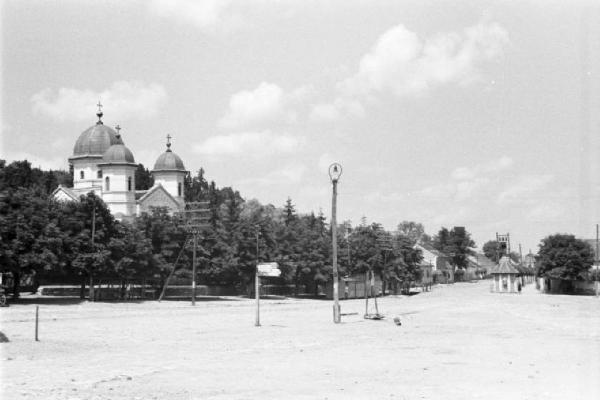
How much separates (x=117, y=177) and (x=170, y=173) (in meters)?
10.1

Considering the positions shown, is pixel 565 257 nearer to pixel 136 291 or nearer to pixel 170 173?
pixel 136 291

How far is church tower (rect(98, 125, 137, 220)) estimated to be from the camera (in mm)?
81375

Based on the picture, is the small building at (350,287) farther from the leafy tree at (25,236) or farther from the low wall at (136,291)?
the leafy tree at (25,236)

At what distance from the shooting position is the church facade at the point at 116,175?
8150 cm

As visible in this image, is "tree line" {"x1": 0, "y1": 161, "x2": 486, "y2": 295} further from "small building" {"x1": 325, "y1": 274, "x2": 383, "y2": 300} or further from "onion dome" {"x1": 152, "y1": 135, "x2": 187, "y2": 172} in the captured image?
"onion dome" {"x1": 152, "y1": 135, "x2": 187, "y2": 172}

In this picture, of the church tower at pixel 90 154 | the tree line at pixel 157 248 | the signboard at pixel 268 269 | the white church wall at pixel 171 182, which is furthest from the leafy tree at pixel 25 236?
the white church wall at pixel 171 182

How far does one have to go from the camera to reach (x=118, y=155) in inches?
3204

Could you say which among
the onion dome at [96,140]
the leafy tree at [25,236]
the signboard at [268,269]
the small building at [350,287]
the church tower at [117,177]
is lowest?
the small building at [350,287]

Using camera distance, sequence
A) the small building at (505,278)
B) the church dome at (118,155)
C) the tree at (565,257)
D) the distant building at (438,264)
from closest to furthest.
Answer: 1. the tree at (565,257)
2. the small building at (505,278)
3. the church dome at (118,155)
4. the distant building at (438,264)

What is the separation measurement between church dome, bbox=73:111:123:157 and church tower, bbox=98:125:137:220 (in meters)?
4.32

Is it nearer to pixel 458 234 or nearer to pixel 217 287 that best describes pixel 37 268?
pixel 217 287

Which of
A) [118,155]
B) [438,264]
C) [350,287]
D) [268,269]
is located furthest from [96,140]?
[438,264]

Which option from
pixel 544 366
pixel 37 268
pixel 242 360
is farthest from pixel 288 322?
pixel 37 268

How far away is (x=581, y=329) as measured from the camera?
29.6 metres
